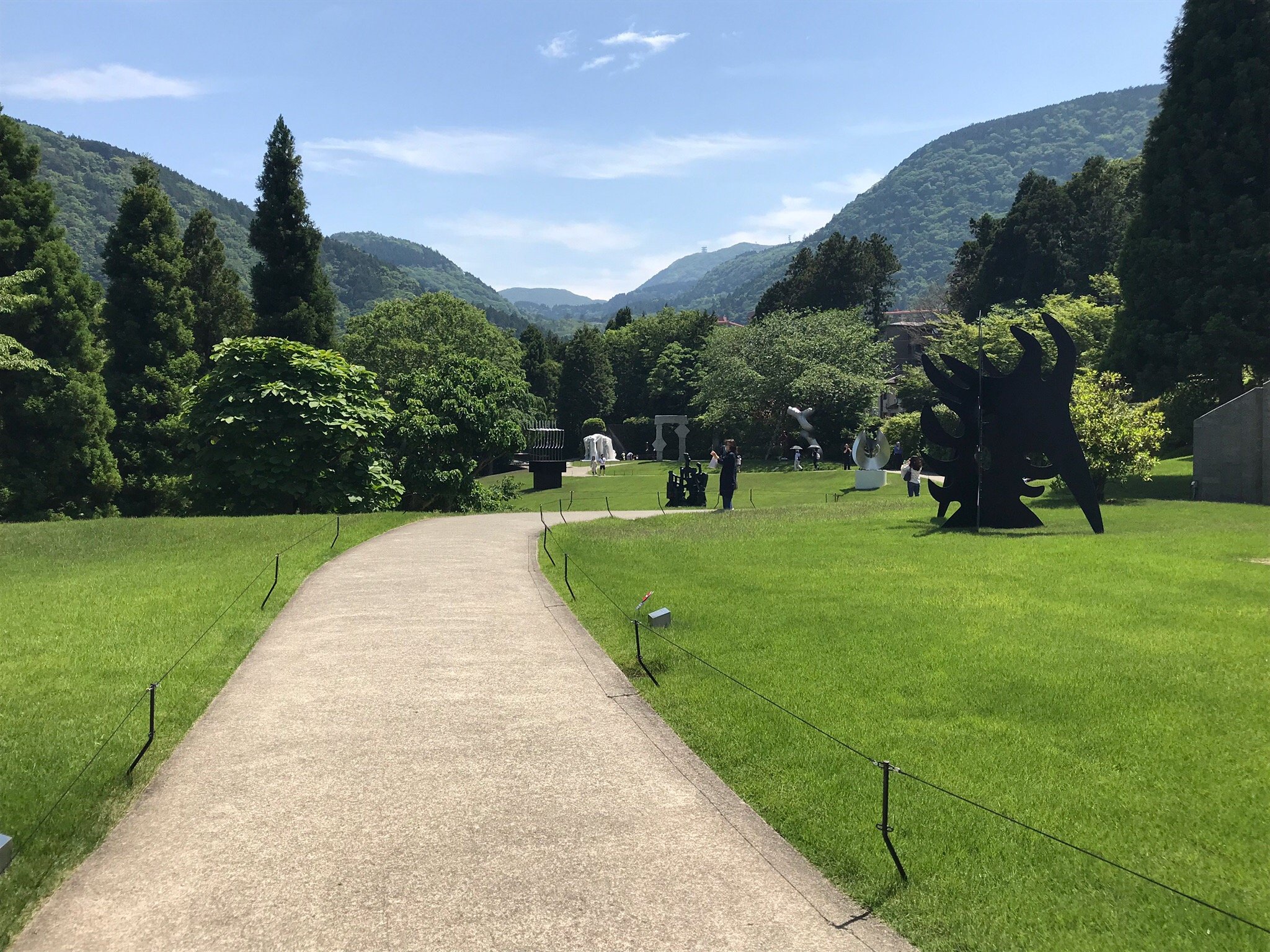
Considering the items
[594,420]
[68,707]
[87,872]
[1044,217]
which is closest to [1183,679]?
[87,872]

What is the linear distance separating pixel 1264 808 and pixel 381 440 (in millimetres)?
26564

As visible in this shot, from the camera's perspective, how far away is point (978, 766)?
666cm

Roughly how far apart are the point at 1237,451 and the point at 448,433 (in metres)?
23.7

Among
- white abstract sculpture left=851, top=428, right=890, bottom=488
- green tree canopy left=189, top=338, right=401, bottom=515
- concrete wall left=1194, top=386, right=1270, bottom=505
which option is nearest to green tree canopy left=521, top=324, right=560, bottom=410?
white abstract sculpture left=851, top=428, right=890, bottom=488

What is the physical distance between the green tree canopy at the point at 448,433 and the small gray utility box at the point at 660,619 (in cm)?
1991

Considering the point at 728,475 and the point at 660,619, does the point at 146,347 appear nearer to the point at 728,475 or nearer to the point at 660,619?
the point at 728,475

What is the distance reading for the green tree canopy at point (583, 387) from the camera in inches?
3425

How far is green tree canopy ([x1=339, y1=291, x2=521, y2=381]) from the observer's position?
5734 cm

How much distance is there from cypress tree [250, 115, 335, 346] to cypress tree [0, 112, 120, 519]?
407 inches

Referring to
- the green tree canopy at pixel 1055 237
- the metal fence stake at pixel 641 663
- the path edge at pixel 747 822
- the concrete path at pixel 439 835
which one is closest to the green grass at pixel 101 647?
the concrete path at pixel 439 835

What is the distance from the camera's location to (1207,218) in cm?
2977

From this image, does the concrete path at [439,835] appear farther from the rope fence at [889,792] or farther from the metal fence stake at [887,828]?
the rope fence at [889,792]

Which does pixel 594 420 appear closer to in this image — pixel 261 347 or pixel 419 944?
pixel 261 347

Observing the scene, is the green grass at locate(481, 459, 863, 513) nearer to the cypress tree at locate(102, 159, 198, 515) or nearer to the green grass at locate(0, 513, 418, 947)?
the cypress tree at locate(102, 159, 198, 515)
